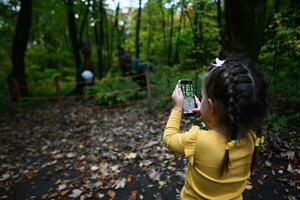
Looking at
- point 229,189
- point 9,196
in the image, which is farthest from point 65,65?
point 229,189

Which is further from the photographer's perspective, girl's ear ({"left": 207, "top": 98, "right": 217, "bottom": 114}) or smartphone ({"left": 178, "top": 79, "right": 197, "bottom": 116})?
smartphone ({"left": 178, "top": 79, "right": 197, "bottom": 116})

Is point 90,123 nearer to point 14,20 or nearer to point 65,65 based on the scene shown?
point 14,20

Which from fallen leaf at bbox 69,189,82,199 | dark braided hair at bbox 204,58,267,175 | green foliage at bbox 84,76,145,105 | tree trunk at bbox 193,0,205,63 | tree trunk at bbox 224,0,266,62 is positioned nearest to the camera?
dark braided hair at bbox 204,58,267,175

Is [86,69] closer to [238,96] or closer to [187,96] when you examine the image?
[187,96]

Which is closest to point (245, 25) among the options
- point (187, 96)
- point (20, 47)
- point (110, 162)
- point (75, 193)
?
point (187, 96)

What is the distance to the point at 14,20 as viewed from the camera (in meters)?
11.9

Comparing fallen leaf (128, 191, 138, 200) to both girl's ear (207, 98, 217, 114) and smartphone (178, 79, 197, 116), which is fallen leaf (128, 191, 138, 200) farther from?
girl's ear (207, 98, 217, 114)

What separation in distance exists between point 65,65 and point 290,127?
18.8 meters

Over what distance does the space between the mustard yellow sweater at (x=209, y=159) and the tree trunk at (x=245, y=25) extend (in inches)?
78.8

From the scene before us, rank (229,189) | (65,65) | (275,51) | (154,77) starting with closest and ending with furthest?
(229,189) → (275,51) → (154,77) → (65,65)

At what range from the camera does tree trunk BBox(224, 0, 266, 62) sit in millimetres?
3299

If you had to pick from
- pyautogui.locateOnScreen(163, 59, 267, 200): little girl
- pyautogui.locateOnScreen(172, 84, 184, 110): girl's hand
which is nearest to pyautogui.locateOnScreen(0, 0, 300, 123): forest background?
pyautogui.locateOnScreen(163, 59, 267, 200): little girl

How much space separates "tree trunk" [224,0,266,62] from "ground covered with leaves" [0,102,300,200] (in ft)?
4.81

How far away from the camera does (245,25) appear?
3.37m
